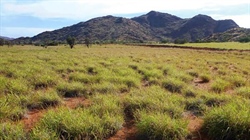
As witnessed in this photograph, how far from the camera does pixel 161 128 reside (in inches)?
182

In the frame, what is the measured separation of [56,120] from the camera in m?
4.81

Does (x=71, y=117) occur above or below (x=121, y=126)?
above

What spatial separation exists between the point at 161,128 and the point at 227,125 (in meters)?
1.32

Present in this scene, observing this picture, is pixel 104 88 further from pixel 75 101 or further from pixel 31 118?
pixel 31 118

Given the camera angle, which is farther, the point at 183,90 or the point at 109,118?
the point at 183,90

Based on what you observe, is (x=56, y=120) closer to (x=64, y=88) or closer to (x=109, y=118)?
(x=109, y=118)

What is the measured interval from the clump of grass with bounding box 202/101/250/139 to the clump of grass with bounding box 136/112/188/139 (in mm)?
573

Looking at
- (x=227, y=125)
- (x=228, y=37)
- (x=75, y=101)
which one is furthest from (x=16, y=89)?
(x=228, y=37)

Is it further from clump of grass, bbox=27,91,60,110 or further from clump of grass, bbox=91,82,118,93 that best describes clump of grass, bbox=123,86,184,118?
clump of grass, bbox=27,91,60,110

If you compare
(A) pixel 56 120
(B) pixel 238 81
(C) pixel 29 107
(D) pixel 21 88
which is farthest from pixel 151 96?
(B) pixel 238 81

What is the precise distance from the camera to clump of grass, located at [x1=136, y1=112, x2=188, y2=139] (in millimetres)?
4574

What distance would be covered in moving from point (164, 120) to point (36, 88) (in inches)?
238

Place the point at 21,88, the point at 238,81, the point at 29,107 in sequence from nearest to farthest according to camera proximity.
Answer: the point at 29,107 < the point at 21,88 < the point at 238,81

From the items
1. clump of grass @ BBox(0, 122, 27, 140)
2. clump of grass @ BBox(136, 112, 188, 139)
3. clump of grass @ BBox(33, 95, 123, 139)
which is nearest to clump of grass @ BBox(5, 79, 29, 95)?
clump of grass @ BBox(33, 95, 123, 139)
